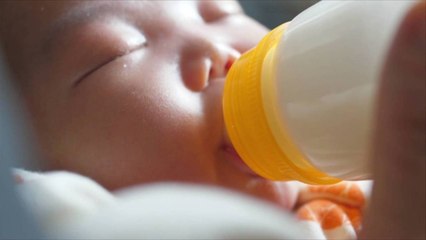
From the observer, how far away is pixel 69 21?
2.11 feet

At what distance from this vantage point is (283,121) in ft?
1.32

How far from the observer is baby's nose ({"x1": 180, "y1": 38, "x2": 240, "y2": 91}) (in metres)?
0.62

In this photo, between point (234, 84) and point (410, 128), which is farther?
point (234, 84)

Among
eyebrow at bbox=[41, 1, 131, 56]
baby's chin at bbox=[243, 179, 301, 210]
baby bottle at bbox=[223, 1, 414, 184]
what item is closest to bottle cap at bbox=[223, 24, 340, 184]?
baby bottle at bbox=[223, 1, 414, 184]

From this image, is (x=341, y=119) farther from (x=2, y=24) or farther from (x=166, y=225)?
(x=2, y=24)

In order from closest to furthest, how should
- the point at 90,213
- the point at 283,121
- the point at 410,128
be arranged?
the point at 410,128
the point at 283,121
the point at 90,213

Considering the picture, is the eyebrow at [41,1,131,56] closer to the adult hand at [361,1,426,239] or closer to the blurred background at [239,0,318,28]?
the blurred background at [239,0,318,28]

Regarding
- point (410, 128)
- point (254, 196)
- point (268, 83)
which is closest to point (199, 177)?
point (254, 196)

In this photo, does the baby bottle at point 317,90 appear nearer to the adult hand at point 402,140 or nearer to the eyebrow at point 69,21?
the adult hand at point 402,140

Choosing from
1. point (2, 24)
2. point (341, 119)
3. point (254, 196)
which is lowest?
point (254, 196)

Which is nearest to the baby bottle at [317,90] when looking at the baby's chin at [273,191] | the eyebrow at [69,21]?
the baby's chin at [273,191]

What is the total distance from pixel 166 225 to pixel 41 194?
0.53 ft

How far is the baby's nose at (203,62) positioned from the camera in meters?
0.62

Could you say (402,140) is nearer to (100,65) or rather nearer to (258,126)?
(258,126)
